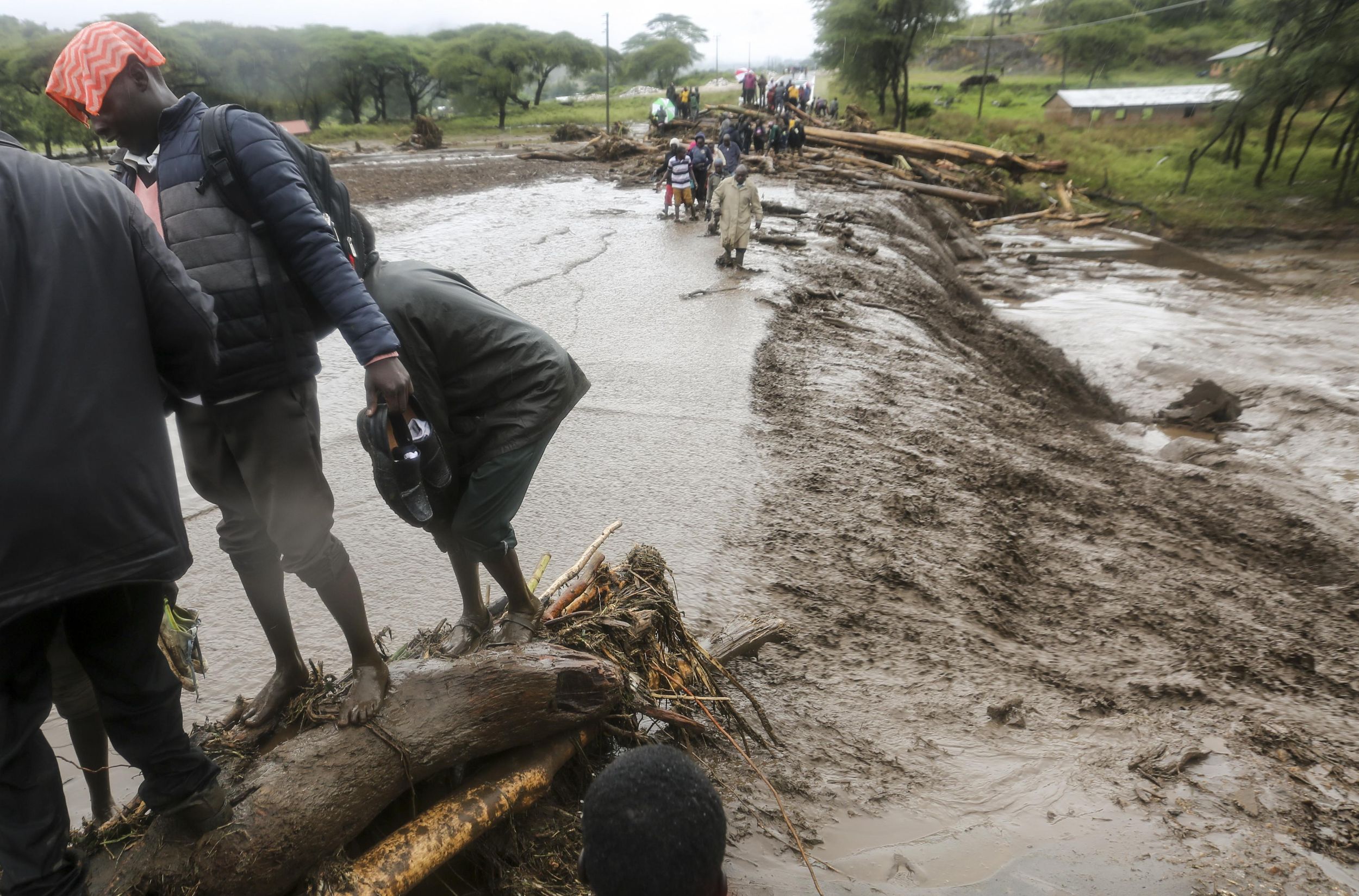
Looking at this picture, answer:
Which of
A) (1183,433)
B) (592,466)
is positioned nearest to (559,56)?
(1183,433)

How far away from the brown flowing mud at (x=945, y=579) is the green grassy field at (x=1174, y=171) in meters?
15.3

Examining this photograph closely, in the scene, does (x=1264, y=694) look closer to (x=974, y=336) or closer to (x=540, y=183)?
(x=974, y=336)

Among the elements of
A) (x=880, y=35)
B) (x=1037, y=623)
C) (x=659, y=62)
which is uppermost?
(x=659, y=62)

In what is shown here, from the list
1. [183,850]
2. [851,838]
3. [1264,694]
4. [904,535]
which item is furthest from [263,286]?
[1264,694]

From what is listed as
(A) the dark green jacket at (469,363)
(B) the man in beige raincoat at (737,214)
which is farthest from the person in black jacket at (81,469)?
(B) the man in beige raincoat at (737,214)

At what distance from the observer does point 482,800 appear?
6.74ft

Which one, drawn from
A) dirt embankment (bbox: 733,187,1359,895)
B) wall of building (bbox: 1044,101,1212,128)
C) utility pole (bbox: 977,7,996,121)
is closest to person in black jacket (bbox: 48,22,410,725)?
dirt embankment (bbox: 733,187,1359,895)

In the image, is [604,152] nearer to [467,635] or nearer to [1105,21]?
[467,635]

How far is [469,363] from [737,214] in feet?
27.0

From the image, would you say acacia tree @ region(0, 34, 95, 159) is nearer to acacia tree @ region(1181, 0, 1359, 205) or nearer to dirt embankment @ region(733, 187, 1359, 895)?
dirt embankment @ region(733, 187, 1359, 895)

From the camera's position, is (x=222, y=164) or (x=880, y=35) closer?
(x=222, y=164)

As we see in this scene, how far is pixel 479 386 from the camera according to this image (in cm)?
239

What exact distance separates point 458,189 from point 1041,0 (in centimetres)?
6688

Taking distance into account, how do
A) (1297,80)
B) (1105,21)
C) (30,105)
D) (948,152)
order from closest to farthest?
(1297,80) < (948,152) < (30,105) < (1105,21)
